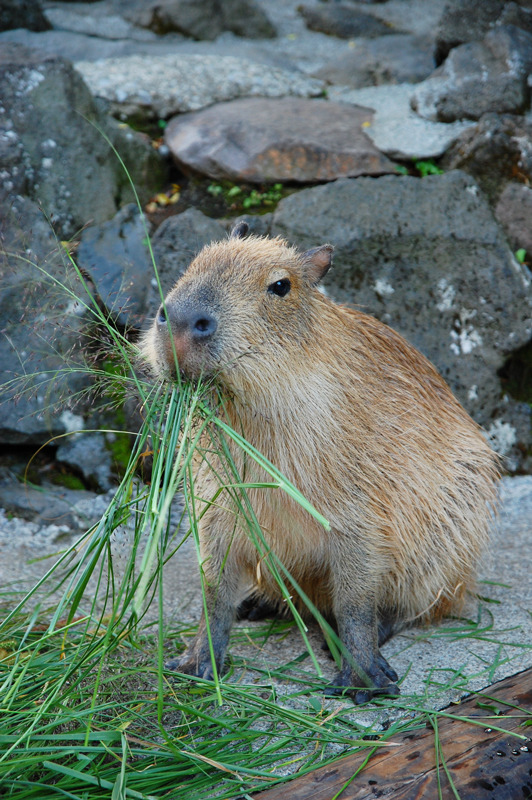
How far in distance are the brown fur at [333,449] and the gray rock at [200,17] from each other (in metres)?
4.94

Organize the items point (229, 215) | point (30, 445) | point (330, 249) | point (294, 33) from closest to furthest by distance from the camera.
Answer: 1. point (330, 249)
2. point (30, 445)
3. point (229, 215)
4. point (294, 33)

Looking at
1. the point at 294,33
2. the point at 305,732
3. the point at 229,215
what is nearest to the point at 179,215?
the point at 229,215

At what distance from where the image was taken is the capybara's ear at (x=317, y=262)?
2965 mm

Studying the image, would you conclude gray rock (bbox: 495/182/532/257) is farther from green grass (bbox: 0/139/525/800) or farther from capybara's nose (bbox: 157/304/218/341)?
capybara's nose (bbox: 157/304/218/341)

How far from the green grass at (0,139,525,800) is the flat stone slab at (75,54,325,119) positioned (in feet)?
11.4

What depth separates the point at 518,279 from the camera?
495 centimetres

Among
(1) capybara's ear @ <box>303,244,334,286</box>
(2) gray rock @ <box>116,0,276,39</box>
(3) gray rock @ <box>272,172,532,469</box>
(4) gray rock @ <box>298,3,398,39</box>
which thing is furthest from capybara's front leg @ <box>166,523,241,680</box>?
(4) gray rock @ <box>298,3,398,39</box>

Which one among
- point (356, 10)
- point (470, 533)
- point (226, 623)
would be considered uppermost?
point (356, 10)

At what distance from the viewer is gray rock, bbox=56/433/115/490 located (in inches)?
186

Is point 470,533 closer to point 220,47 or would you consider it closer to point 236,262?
point 236,262

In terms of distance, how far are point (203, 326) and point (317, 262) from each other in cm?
68

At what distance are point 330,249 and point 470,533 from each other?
4.61ft

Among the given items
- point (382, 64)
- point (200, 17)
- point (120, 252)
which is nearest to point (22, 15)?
point (200, 17)

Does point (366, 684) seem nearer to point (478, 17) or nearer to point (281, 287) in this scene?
point (281, 287)
